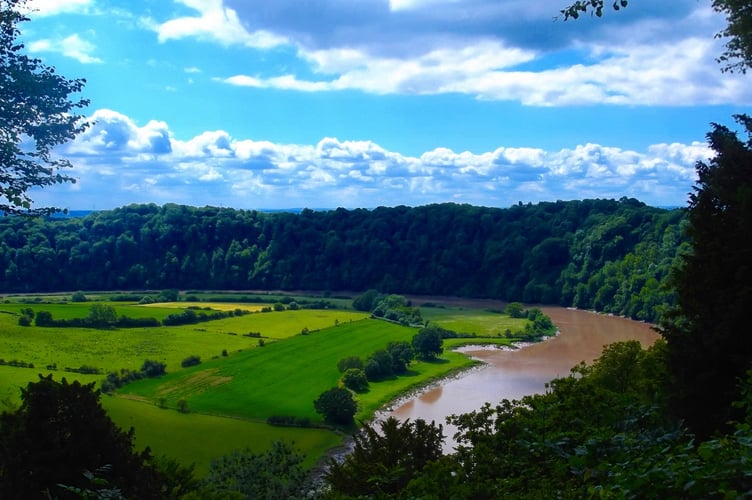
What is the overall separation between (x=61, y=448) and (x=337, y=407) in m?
24.3

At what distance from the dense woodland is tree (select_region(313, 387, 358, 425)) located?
50.0 metres

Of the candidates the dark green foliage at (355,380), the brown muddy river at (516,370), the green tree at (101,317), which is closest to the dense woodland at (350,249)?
the brown muddy river at (516,370)

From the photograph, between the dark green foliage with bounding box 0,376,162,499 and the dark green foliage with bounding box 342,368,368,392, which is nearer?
the dark green foliage with bounding box 0,376,162,499

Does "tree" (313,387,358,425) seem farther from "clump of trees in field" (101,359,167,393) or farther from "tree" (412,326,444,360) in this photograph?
"tree" (412,326,444,360)

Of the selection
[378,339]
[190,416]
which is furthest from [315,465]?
[378,339]

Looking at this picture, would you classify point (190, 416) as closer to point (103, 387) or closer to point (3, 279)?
point (103, 387)

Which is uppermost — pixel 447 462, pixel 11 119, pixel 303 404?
pixel 11 119

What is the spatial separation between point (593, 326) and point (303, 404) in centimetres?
3740

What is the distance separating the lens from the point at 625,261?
75.4m

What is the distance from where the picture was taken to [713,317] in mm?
10047

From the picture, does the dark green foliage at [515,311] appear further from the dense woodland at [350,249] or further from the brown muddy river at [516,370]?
the dense woodland at [350,249]

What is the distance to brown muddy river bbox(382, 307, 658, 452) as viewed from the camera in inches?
1403

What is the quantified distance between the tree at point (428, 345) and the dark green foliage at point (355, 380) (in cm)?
961

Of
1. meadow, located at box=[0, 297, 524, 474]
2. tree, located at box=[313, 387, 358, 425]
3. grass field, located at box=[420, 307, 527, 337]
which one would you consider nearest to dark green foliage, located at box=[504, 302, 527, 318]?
grass field, located at box=[420, 307, 527, 337]
